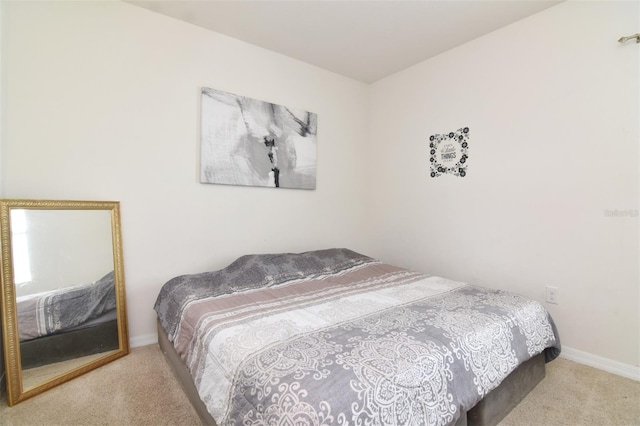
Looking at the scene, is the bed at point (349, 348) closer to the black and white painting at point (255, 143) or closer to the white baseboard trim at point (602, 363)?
the white baseboard trim at point (602, 363)

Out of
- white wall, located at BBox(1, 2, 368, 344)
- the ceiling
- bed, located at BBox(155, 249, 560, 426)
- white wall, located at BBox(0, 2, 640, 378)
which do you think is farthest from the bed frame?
the ceiling

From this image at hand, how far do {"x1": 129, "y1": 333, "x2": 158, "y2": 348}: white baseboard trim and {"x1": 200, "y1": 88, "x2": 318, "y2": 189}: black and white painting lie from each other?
1.24 m

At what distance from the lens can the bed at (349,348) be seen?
897 millimetres

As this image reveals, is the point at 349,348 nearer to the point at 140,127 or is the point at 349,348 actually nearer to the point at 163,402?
the point at 163,402

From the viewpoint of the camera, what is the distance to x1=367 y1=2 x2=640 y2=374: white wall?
1.78 meters

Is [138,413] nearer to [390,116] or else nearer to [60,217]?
[60,217]

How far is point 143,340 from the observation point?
2.13 meters

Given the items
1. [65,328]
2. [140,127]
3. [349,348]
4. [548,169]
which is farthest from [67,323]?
[548,169]

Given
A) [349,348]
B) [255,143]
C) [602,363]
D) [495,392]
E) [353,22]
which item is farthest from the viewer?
[255,143]

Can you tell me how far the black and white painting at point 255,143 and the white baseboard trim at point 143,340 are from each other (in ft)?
4.05

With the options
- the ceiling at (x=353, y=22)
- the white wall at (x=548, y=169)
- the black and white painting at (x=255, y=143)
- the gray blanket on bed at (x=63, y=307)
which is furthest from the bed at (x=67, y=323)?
the white wall at (x=548, y=169)

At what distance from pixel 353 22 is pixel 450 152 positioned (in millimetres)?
1350

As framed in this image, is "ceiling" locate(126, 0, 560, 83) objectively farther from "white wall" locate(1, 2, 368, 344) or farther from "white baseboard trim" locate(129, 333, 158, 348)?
"white baseboard trim" locate(129, 333, 158, 348)

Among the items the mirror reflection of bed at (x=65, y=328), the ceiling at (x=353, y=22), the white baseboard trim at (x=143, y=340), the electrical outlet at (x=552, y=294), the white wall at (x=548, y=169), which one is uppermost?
the ceiling at (x=353, y=22)
